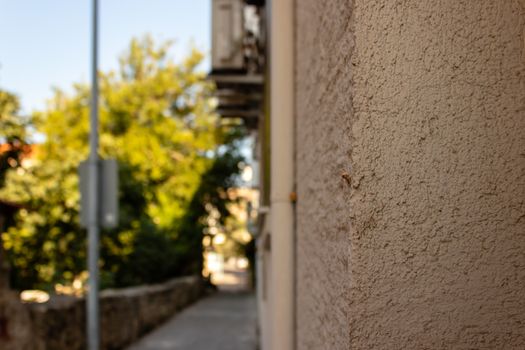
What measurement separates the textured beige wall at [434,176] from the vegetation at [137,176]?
48.9 ft

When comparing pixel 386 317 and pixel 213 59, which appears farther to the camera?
pixel 213 59

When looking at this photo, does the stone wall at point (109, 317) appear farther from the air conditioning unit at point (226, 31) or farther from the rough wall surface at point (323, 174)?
the rough wall surface at point (323, 174)

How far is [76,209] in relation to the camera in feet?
58.2

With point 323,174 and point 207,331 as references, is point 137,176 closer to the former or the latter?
point 207,331

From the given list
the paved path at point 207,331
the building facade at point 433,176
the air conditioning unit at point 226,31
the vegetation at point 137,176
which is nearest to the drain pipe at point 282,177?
the building facade at point 433,176

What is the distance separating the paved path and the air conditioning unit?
5.67 m

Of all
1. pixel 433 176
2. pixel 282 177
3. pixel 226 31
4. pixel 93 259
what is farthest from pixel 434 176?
pixel 226 31

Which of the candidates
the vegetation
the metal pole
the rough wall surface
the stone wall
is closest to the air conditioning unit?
the metal pole

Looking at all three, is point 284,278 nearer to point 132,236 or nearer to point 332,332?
point 332,332

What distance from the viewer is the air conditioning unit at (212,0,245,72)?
7652 mm

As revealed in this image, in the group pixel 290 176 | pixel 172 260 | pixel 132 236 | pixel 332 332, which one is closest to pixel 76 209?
pixel 132 236

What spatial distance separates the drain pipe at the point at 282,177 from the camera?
3.83 meters

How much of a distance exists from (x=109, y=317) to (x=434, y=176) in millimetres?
9289

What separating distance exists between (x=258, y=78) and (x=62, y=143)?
73.2ft
